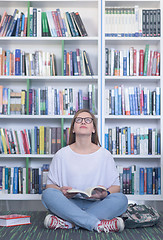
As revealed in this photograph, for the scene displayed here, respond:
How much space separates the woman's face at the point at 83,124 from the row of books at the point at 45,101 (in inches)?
35.7

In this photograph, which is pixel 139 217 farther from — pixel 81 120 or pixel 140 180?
pixel 140 180

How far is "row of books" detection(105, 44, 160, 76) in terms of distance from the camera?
3.80m

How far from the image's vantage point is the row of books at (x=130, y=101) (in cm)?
379

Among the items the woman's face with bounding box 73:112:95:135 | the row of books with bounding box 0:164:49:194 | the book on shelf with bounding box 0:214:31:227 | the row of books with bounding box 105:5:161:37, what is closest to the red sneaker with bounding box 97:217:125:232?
the book on shelf with bounding box 0:214:31:227

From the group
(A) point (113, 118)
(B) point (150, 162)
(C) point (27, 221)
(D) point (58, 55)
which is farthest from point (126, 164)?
(C) point (27, 221)

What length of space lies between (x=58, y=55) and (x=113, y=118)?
908mm

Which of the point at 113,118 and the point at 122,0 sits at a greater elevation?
the point at 122,0

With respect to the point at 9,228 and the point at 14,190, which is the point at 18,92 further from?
→ the point at 9,228

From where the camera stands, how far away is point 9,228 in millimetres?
2479

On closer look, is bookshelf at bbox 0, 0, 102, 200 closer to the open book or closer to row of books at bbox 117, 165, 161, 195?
row of books at bbox 117, 165, 161, 195

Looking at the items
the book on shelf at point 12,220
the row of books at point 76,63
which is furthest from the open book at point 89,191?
the row of books at point 76,63

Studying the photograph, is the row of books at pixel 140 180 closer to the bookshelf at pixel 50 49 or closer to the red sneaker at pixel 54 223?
the bookshelf at pixel 50 49

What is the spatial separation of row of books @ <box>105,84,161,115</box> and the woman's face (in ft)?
3.10

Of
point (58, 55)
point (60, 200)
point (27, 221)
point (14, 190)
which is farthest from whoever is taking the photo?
point (58, 55)
